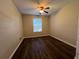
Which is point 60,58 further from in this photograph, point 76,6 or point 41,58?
point 76,6

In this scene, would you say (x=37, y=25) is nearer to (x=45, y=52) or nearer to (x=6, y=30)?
(x=45, y=52)

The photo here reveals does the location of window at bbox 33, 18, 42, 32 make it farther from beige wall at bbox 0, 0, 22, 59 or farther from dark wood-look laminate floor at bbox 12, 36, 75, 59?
beige wall at bbox 0, 0, 22, 59

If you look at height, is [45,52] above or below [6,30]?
below

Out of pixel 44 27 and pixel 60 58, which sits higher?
pixel 44 27

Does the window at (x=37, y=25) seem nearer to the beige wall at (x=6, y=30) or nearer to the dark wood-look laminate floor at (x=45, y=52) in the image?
the dark wood-look laminate floor at (x=45, y=52)

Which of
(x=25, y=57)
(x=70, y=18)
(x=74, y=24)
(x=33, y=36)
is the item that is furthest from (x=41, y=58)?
(x=33, y=36)

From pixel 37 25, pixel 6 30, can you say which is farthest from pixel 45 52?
pixel 37 25

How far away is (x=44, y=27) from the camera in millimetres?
7188

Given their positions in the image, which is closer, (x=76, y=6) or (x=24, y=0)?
(x=24, y=0)

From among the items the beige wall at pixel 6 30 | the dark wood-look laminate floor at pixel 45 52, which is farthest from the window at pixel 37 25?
the beige wall at pixel 6 30

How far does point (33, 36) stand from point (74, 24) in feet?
13.3

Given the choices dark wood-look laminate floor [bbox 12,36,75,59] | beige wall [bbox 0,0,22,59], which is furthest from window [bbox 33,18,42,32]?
beige wall [bbox 0,0,22,59]

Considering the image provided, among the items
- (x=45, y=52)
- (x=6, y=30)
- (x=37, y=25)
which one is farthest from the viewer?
(x=37, y=25)

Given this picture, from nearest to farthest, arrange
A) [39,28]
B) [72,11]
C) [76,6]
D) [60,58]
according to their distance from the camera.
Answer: [60,58] < [76,6] < [72,11] < [39,28]
